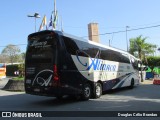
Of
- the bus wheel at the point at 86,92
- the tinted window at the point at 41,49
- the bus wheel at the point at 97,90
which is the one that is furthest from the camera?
the bus wheel at the point at 97,90

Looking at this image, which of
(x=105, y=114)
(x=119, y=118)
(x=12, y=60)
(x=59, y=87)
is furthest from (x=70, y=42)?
(x=12, y=60)

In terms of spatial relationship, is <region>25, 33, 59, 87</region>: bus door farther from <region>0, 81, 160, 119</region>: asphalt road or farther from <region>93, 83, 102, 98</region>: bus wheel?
<region>93, 83, 102, 98</region>: bus wheel

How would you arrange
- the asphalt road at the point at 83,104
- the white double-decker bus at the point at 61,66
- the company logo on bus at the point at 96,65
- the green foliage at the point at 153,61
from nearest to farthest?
the asphalt road at the point at 83,104
the white double-decker bus at the point at 61,66
the company logo on bus at the point at 96,65
the green foliage at the point at 153,61

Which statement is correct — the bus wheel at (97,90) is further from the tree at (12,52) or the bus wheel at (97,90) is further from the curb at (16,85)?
the tree at (12,52)

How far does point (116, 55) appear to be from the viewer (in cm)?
2062

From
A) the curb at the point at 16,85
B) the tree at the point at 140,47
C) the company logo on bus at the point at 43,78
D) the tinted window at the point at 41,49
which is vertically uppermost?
the tree at the point at 140,47

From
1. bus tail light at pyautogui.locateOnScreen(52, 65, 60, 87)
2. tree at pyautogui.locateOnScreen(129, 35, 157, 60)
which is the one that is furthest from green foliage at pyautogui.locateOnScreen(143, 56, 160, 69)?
bus tail light at pyautogui.locateOnScreen(52, 65, 60, 87)

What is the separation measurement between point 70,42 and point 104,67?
4.48 metres

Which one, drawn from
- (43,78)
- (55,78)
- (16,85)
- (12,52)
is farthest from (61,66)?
(12,52)

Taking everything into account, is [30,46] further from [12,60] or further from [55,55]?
[12,60]

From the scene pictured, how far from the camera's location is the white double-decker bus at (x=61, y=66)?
1334 centimetres


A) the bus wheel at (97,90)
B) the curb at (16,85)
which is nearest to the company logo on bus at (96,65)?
the bus wheel at (97,90)

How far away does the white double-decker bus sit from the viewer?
13.3 metres

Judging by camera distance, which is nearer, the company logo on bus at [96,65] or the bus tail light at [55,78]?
the bus tail light at [55,78]
